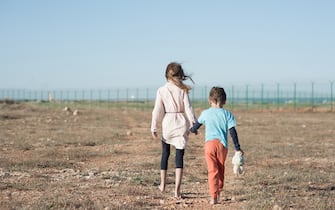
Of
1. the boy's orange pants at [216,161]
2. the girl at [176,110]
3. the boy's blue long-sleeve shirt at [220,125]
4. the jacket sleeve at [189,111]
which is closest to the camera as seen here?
the boy's orange pants at [216,161]

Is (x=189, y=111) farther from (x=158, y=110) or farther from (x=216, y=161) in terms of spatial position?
(x=216, y=161)

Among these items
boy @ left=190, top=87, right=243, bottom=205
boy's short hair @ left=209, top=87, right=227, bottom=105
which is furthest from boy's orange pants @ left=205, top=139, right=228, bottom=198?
boy's short hair @ left=209, top=87, right=227, bottom=105

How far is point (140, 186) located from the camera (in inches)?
366

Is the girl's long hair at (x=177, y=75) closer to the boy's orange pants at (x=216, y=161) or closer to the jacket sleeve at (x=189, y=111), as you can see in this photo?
the jacket sleeve at (x=189, y=111)

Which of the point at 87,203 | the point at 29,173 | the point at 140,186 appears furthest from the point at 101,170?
the point at 87,203

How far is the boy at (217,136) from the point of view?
766 cm

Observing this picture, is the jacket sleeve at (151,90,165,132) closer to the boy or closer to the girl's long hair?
the girl's long hair

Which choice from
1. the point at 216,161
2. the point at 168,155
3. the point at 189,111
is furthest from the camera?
the point at 168,155

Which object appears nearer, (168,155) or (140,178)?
(168,155)

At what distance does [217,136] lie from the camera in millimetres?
7738

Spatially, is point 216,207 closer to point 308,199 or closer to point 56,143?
point 308,199

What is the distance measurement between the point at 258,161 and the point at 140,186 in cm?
487

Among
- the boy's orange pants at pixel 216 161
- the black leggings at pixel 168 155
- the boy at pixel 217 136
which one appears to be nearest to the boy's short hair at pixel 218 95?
the boy at pixel 217 136

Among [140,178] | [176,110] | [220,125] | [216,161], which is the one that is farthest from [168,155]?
[140,178]
